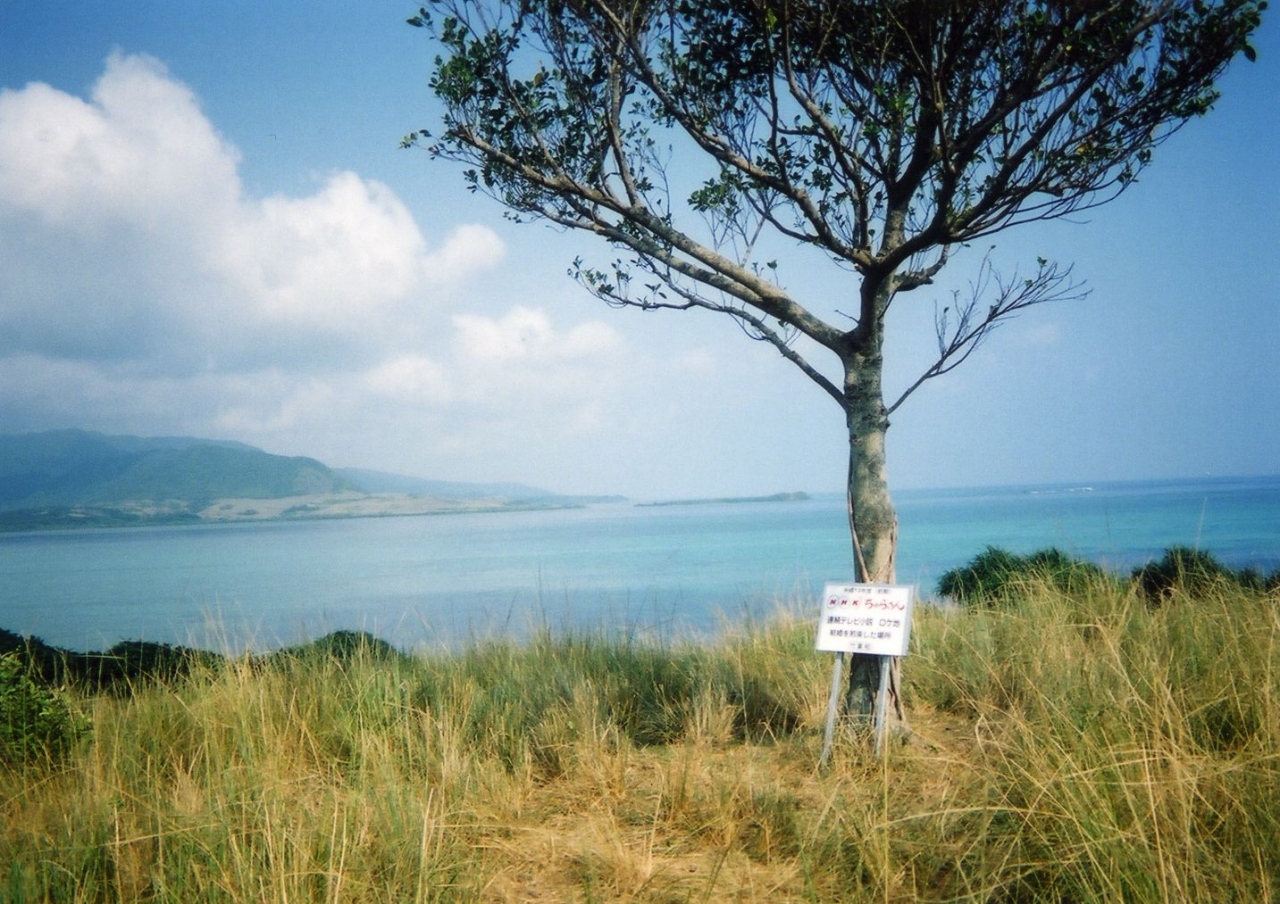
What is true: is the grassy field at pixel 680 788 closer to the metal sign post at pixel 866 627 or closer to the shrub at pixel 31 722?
the shrub at pixel 31 722

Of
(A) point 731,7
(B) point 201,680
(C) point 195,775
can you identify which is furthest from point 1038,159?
(B) point 201,680

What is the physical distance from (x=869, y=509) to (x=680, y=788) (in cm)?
197

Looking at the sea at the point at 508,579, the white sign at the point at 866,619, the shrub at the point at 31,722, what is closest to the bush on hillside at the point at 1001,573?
the sea at the point at 508,579

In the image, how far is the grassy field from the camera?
3.41 meters

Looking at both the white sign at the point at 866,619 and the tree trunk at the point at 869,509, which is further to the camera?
the tree trunk at the point at 869,509

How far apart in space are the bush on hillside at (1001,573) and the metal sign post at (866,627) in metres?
5.10

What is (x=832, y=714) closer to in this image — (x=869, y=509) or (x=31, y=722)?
(x=869, y=509)

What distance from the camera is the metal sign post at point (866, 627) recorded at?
4.91 m

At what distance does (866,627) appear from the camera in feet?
16.5

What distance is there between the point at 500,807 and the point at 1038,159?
14.9 feet

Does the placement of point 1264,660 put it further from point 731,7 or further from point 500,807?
point 731,7

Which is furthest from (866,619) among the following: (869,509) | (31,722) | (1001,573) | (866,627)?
(1001,573)

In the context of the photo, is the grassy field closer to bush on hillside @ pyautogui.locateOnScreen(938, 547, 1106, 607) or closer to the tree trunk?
the tree trunk

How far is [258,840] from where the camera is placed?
12.2 feet
